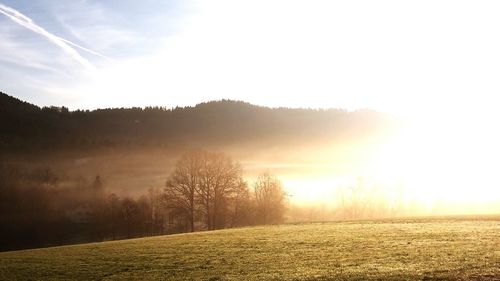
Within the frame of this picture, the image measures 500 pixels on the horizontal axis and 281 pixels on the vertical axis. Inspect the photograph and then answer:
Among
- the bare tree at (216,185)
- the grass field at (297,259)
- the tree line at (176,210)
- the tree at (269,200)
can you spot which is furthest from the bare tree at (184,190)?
the grass field at (297,259)

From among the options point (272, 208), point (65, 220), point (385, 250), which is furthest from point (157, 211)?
point (385, 250)

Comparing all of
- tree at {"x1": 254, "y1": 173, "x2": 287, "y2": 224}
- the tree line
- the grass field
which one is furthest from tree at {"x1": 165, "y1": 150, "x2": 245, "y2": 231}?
the grass field

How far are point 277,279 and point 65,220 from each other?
17625 cm

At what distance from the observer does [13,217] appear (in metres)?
174

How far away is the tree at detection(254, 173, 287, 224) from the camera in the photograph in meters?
135

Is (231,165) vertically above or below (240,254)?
above

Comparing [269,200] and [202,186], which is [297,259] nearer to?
[202,186]

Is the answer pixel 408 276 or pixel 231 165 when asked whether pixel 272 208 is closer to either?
pixel 231 165

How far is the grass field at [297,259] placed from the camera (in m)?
31.2

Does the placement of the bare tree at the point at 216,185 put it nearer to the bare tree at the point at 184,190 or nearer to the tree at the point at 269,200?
the bare tree at the point at 184,190

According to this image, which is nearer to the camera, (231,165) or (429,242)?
(429,242)

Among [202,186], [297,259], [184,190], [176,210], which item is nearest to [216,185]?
A: [202,186]

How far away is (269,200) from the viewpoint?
5497 inches

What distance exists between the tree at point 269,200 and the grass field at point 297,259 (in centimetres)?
7767
